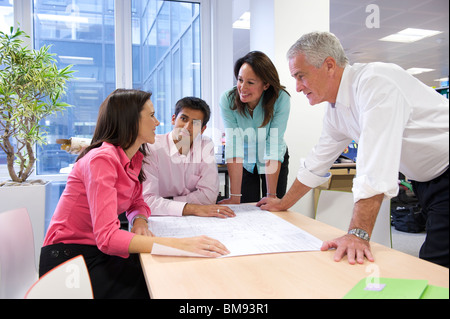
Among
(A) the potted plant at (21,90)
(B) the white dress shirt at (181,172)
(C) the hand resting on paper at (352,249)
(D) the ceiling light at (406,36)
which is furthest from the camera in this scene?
(D) the ceiling light at (406,36)

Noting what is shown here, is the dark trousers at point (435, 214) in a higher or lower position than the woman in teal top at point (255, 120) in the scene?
lower

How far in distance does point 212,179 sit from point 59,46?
2.44 meters

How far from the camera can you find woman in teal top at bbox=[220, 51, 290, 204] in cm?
183

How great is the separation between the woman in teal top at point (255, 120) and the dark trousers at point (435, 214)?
104 centimetres

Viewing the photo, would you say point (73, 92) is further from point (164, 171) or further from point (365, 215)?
point (365, 215)

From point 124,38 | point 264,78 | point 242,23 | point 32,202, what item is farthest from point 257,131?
point 242,23

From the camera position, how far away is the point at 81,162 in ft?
3.77

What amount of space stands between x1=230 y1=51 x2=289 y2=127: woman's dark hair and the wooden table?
1.10 metres

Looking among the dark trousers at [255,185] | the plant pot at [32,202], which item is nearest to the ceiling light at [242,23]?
the dark trousers at [255,185]

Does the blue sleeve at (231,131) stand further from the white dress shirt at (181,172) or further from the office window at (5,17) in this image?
the office window at (5,17)


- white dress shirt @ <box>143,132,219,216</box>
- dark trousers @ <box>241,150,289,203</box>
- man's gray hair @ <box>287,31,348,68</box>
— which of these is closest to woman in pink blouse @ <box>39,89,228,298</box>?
white dress shirt @ <box>143,132,219,216</box>

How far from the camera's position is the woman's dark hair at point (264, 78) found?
1816 mm

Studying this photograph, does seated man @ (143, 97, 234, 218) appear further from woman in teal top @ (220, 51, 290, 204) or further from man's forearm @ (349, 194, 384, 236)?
man's forearm @ (349, 194, 384, 236)
